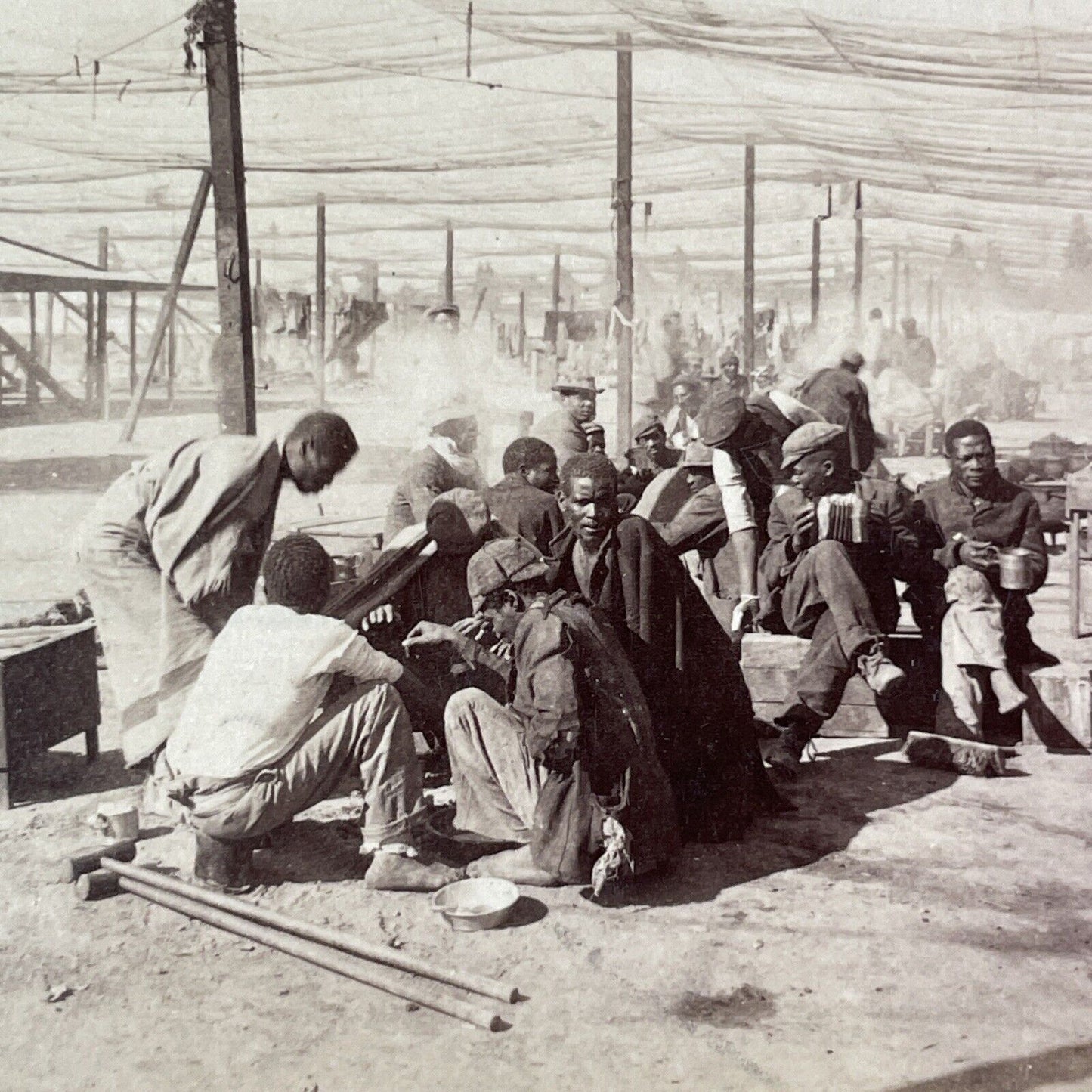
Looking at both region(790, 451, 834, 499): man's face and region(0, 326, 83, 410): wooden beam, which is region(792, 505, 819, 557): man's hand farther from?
region(0, 326, 83, 410): wooden beam

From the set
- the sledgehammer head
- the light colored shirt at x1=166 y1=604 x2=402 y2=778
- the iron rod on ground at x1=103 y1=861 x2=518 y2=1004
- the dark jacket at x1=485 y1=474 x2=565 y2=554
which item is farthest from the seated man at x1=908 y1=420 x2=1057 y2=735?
the sledgehammer head

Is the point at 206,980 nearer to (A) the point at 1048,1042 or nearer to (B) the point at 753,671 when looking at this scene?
(A) the point at 1048,1042

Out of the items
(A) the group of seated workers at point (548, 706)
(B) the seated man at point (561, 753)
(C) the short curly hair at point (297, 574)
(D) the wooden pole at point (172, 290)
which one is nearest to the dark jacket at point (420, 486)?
(A) the group of seated workers at point (548, 706)

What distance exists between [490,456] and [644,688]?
1060 cm

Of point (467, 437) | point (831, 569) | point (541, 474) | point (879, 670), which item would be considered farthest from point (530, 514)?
point (467, 437)

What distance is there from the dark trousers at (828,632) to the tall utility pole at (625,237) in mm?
5317

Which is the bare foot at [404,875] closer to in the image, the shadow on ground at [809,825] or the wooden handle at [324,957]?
the wooden handle at [324,957]

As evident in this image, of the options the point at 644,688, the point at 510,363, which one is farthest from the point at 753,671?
the point at 510,363

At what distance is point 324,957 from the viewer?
308 centimetres

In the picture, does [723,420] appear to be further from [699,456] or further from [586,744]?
[586,744]

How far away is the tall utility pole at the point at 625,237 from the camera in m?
9.17

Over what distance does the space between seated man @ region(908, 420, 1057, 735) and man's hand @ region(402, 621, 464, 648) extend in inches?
81.6

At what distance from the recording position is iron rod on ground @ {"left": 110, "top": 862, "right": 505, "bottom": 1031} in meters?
2.81

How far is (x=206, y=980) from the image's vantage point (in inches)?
121
